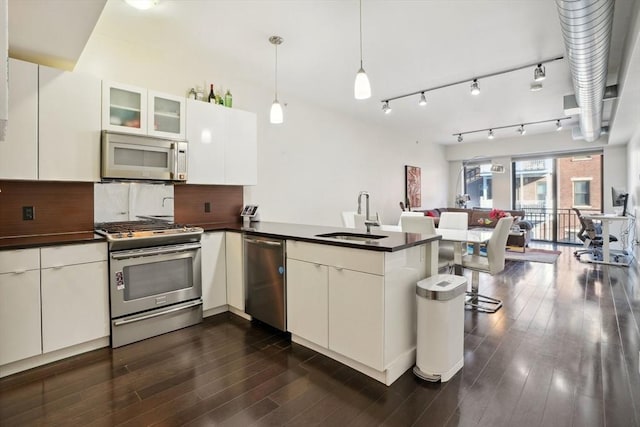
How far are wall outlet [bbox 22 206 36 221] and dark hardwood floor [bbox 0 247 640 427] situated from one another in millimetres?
1216

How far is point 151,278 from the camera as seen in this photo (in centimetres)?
282

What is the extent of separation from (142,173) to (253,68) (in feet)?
5.85

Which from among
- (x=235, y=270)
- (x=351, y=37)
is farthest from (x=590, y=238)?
(x=235, y=270)

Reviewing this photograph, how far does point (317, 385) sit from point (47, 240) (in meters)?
2.25

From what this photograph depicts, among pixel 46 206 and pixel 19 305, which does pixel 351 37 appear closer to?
pixel 46 206

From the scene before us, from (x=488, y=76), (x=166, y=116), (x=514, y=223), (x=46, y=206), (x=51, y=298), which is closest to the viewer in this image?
(x=51, y=298)

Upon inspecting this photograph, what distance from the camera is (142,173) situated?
2957mm

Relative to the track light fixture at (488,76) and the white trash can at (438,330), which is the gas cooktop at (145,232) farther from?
the track light fixture at (488,76)

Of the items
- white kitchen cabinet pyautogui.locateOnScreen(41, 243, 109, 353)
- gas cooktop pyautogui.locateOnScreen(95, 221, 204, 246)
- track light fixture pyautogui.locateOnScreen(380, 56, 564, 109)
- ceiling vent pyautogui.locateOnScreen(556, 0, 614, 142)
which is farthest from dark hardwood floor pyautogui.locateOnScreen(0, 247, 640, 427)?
track light fixture pyautogui.locateOnScreen(380, 56, 564, 109)

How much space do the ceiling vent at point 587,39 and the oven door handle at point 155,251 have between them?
3.40 m

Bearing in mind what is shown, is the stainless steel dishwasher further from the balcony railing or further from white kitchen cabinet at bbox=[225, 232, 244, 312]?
the balcony railing

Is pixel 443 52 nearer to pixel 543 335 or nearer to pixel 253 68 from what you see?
pixel 253 68

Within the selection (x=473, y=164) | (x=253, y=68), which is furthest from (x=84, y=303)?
(x=473, y=164)

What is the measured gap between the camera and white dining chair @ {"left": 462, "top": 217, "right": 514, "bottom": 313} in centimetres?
329
